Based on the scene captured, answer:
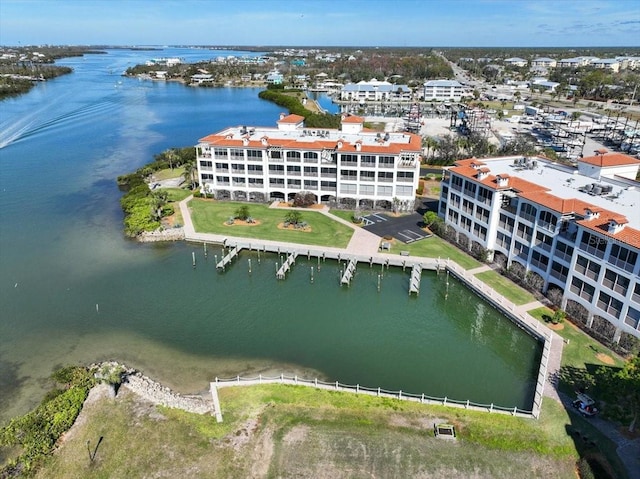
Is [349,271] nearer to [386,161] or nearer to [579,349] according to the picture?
[386,161]

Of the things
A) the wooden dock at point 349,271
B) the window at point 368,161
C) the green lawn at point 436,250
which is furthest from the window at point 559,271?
the window at point 368,161

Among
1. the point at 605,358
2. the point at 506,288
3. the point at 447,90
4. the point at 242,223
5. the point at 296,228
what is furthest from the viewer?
the point at 447,90

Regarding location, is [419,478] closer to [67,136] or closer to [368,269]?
[368,269]

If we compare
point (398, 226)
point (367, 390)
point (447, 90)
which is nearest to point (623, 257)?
point (367, 390)

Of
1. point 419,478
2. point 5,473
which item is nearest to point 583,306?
point 419,478

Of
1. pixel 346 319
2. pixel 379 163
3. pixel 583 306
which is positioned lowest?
pixel 346 319

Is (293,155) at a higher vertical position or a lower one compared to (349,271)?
higher
